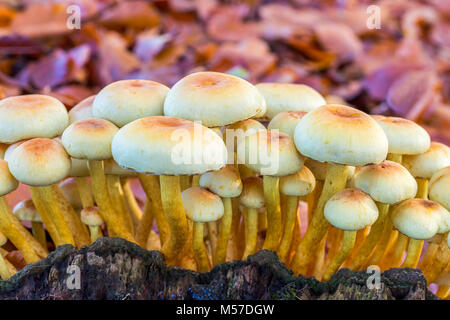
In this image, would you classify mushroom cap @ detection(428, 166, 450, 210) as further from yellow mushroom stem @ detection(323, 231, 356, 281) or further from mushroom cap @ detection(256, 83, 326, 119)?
mushroom cap @ detection(256, 83, 326, 119)

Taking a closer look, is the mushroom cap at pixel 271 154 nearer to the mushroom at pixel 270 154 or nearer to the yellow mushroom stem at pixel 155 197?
the mushroom at pixel 270 154

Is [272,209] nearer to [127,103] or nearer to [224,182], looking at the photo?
[224,182]

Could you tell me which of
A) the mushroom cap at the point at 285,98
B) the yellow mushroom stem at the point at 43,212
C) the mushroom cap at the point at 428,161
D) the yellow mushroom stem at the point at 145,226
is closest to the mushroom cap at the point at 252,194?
the mushroom cap at the point at 285,98

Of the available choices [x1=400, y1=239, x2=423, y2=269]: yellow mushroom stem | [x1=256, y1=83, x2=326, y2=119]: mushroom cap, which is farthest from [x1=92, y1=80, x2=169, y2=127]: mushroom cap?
[x1=400, y1=239, x2=423, y2=269]: yellow mushroom stem

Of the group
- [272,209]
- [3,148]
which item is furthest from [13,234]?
[272,209]

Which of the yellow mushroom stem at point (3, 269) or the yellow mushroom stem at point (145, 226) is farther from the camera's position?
the yellow mushroom stem at point (145, 226)
